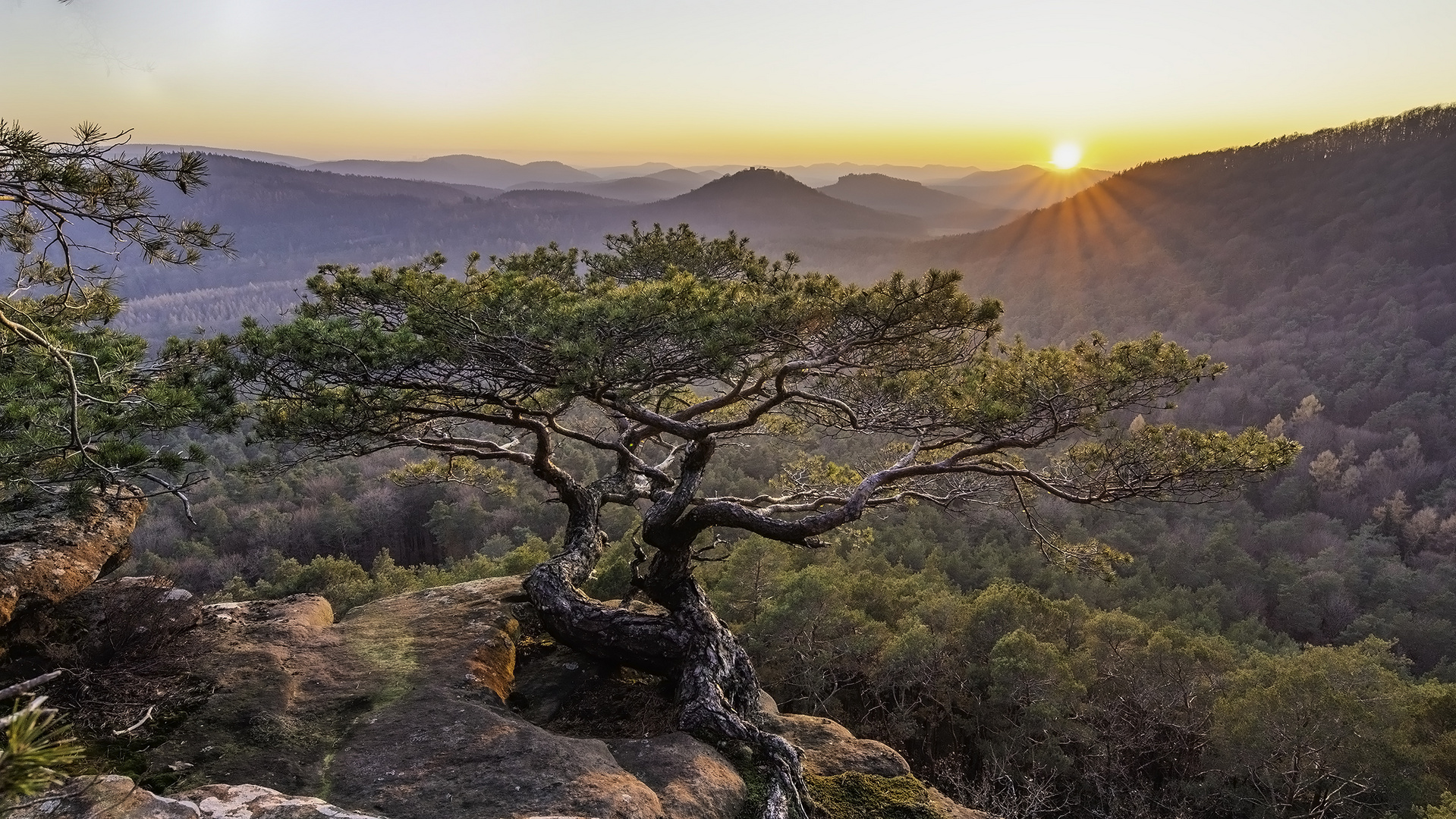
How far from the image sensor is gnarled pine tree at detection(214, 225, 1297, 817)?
17.5ft

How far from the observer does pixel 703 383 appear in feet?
22.4

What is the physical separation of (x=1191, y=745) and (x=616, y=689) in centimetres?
911

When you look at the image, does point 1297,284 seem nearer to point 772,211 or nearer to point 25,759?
point 25,759

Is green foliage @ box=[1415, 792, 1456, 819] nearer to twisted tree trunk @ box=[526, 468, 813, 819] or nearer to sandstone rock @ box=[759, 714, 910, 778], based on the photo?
sandstone rock @ box=[759, 714, 910, 778]

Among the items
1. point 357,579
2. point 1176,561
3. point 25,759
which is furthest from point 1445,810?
point 357,579

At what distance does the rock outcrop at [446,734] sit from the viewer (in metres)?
4.36

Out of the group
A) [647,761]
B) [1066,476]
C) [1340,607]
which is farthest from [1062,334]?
[647,761]

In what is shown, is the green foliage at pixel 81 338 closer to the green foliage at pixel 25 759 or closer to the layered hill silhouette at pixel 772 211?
the green foliage at pixel 25 759

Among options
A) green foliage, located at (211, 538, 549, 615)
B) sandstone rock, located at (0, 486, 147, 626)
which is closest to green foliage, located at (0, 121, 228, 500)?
sandstone rock, located at (0, 486, 147, 626)

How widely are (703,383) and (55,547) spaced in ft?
19.6

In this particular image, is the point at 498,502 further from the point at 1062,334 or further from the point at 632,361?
the point at 1062,334

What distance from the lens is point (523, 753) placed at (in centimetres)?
475

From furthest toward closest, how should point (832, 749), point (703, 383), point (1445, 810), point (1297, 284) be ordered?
point (1297, 284)
point (1445, 810)
point (703, 383)
point (832, 749)

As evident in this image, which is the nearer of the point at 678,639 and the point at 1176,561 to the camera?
the point at 678,639
